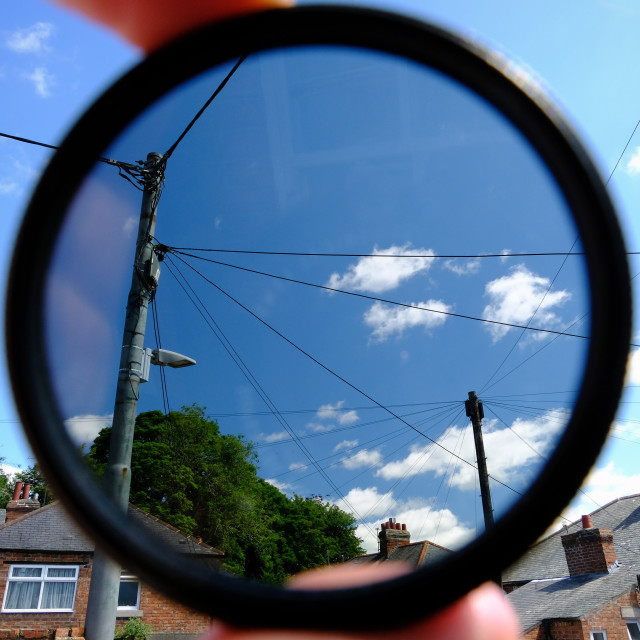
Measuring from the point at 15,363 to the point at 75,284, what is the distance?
0.29m

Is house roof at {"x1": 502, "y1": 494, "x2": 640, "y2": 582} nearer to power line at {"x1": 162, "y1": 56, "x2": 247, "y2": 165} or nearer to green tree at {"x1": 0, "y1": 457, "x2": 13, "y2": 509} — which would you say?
power line at {"x1": 162, "y1": 56, "x2": 247, "y2": 165}

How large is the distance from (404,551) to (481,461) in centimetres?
33

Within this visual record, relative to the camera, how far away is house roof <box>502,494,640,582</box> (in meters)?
21.4

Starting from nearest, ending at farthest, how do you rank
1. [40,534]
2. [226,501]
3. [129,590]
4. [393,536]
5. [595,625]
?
[393,536]
[226,501]
[129,590]
[595,625]
[40,534]

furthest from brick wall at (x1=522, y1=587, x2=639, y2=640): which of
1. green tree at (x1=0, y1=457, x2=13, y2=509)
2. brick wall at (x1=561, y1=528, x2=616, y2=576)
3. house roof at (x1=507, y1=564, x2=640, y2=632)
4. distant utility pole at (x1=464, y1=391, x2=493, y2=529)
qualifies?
green tree at (x1=0, y1=457, x2=13, y2=509)

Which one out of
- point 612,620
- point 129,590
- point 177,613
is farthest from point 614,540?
point 177,613

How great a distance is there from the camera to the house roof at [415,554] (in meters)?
1.07

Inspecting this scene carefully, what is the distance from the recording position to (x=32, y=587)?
21188mm

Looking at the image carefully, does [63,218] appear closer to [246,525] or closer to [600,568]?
Result: [246,525]

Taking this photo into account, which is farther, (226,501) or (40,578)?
(40,578)

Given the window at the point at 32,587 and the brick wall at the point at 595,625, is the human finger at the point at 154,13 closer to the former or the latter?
the brick wall at the point at 595,625

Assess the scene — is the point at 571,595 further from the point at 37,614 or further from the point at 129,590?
the point at 129,590

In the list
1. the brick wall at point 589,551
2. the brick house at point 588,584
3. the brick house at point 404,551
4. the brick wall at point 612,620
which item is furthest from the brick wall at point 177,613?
the brick wall at point 589,551

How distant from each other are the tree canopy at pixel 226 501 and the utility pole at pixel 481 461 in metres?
0.35
